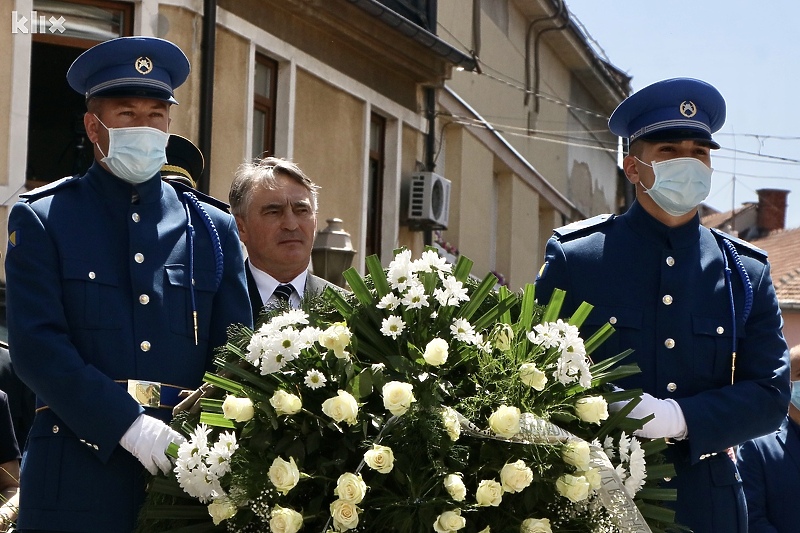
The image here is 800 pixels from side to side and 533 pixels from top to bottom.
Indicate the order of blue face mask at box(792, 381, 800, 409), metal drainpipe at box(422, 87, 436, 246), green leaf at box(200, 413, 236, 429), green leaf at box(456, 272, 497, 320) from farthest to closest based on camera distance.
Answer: metal drainpipe at box(422, 87, 436, 246), blue face mask at box(792, 381, 800, 409), green leaf at box(456, 272, 497, 320), green leaf at box(200, 413, 236, 429)

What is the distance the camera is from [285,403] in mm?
3656

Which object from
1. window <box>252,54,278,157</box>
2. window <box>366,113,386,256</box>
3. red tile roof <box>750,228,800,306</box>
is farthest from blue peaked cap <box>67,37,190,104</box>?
red tile roof <box>750,228,800,306</box>

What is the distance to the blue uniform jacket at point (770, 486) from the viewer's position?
21.7 feet

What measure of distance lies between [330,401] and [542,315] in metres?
0.68

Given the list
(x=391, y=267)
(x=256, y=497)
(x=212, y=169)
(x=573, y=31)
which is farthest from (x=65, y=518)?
(x=573, y=31)

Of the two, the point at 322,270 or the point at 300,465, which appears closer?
the point at 300,465

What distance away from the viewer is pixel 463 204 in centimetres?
2017

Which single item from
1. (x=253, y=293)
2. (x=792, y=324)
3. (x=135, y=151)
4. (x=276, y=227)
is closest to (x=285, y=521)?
(x=135, y=151)

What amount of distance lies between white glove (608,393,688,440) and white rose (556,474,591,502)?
23.5 inches

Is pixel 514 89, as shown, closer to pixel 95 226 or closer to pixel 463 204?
pixel 463 204

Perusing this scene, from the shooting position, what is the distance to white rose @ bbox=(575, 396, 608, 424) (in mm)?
3768

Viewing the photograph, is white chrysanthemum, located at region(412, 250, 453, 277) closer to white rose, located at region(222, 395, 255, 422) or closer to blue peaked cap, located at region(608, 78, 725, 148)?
white rose, located at region(222, 395, 255, 422)

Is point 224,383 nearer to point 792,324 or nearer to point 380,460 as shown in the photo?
point 380,460

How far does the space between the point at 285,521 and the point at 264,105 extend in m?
10.9
